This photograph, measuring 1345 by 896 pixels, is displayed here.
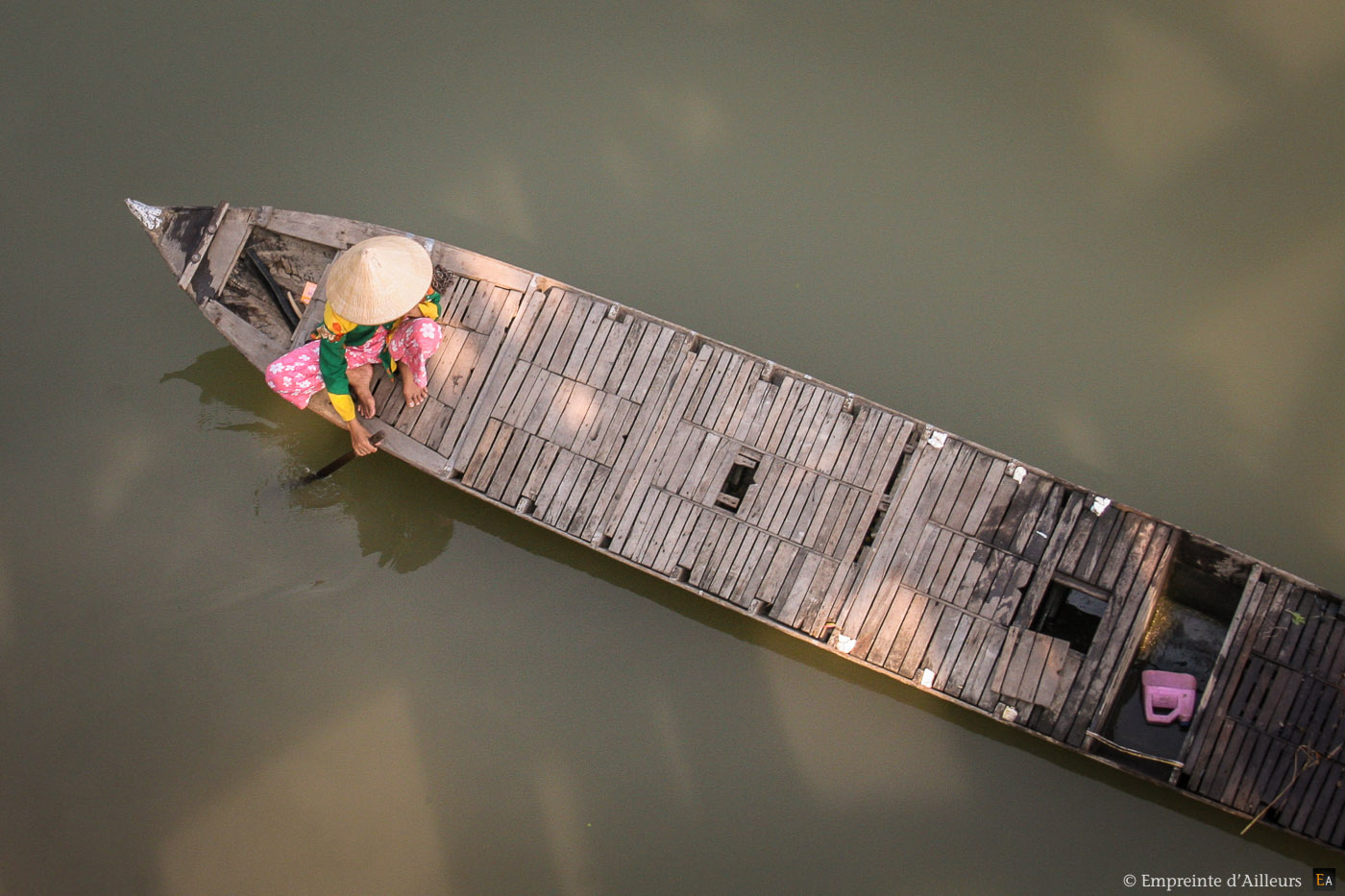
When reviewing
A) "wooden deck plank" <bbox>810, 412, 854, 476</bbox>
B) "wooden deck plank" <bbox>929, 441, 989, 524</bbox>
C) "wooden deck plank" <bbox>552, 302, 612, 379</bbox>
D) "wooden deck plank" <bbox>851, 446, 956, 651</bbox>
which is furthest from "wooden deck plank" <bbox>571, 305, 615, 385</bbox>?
"wooden deck plank" <bbox>929, 441, 989, 524</bbox>

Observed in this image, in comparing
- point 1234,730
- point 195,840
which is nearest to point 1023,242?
point 1234,730

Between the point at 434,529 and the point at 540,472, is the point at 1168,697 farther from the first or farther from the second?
the point at 434,529

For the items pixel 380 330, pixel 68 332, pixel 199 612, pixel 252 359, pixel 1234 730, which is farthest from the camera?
pixel 68 332

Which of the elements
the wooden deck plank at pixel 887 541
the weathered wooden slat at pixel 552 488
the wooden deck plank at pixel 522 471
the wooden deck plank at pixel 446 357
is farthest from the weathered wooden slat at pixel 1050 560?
the wooden deck plank at pixel 446 357

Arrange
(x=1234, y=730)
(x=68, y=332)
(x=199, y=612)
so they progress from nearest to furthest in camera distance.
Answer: (x=1234, y=730) → (x=199, y=612) → (x=68, y=332)

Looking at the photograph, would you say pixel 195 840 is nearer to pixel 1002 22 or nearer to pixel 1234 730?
pixel 1234 730
